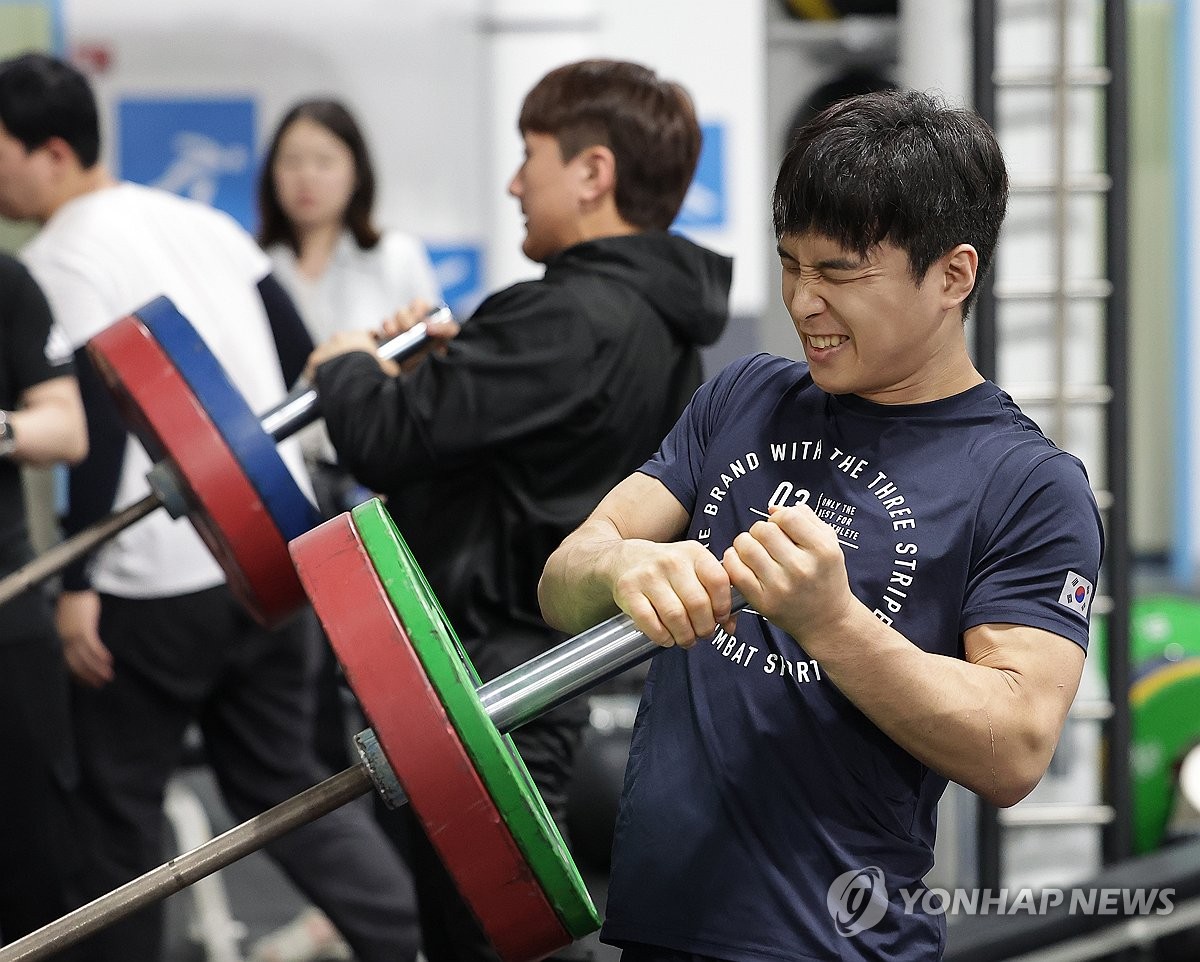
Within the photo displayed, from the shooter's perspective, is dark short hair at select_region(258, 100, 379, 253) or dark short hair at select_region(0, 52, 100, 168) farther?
dark short hair at select_region(258, 100, 379, 253)

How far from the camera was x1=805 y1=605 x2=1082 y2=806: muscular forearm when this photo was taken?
1026 mm

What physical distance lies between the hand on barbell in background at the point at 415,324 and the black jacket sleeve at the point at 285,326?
1.93ft

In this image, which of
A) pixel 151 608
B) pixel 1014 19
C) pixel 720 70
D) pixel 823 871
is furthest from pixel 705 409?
pixel 720 70

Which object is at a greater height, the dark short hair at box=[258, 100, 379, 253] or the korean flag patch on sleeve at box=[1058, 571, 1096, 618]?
the dark short hair at box=[258, 100, 379, 253]

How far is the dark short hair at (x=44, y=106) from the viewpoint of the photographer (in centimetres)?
240

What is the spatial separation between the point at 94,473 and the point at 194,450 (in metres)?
0.69

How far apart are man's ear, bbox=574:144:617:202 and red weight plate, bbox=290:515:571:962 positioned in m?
0.83

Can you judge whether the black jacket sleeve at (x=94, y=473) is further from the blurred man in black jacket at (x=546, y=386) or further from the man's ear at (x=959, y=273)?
the man's ear at (x=959, y=273)

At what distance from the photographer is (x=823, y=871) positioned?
3.76ft

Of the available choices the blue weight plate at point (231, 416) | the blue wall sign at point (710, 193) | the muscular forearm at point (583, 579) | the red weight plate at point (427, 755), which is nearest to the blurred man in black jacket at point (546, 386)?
the blue weight plate at point (231, 416)

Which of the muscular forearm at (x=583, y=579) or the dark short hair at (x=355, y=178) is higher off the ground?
the dark short hair at (x=355, y=178)

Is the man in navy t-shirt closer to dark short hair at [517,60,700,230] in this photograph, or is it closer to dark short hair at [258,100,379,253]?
dark short hair at [517,60,700,230]

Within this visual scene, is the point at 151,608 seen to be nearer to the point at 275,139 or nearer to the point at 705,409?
the point at 705,409

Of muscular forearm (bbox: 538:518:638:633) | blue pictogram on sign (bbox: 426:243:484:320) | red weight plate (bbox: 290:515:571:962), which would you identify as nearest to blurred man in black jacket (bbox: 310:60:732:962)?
muscular forearm (bbox: 538:518:638:633)
